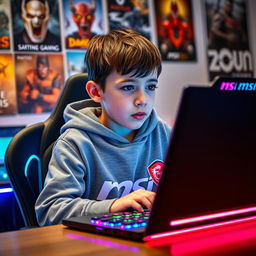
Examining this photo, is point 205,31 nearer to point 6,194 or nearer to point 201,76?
point 201,76

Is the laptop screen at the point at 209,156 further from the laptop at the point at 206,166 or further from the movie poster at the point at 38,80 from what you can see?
the movie poster at the point at 38,80

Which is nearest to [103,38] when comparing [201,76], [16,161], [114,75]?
[114,75]

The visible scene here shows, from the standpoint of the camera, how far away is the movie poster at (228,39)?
2949 millimetres

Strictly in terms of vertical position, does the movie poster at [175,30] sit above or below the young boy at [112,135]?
above

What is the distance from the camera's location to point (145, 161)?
1217 mm

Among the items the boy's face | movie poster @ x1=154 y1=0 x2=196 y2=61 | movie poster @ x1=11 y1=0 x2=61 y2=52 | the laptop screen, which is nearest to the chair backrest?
the boy's face

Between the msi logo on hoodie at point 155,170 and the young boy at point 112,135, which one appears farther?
the msi logo on hoodie at point 155,170

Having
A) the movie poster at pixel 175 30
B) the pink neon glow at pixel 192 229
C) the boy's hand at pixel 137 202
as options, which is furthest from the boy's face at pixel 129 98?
the movie poster at pixel 175 30

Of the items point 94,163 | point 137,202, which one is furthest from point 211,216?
point 94,163

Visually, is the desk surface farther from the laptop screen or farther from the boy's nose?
the boy's nose

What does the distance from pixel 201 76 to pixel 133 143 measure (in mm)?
1813

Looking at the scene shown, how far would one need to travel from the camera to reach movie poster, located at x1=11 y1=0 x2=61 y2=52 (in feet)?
7.68

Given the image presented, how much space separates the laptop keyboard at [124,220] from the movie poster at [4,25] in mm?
1765

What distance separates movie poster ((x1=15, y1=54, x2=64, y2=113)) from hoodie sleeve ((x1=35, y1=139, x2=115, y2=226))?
1252mm
